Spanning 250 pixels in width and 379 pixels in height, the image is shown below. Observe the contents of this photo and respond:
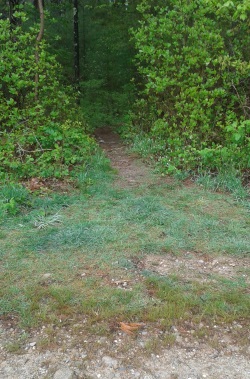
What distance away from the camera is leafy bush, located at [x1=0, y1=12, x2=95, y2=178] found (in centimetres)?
630

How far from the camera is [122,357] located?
2818 millimetres

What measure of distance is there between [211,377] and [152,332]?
55 cm

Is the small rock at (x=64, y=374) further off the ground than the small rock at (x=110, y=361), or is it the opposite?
the small rock at (x=110, y=361)

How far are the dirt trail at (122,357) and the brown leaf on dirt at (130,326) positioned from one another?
1.7 inches

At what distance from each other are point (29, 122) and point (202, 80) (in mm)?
2974

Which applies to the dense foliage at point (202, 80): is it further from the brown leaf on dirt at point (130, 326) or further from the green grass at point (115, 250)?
the brown leaf on dirt at point (130, 326)

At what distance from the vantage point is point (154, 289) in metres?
3.54

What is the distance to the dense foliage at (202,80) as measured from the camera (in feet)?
21.0

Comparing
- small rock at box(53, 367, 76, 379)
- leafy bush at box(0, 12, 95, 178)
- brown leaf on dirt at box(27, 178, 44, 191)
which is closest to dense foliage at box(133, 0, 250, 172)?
leafy bush at box(0, 12, 95, 178)

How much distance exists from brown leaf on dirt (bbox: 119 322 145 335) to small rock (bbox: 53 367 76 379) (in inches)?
20.7

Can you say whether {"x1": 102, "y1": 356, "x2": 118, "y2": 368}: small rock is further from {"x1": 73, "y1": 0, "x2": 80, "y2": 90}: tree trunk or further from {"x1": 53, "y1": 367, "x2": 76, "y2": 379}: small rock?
{"x1": 73, "y1": 0, "x2": 80, "y2": 90}: tree trunk

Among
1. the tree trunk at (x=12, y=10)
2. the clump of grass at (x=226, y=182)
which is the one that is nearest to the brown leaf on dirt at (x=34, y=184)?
the clump of grass at (x=226, y=182)

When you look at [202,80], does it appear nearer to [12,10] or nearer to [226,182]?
[226,182]

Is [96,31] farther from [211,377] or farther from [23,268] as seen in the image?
[211,377]
